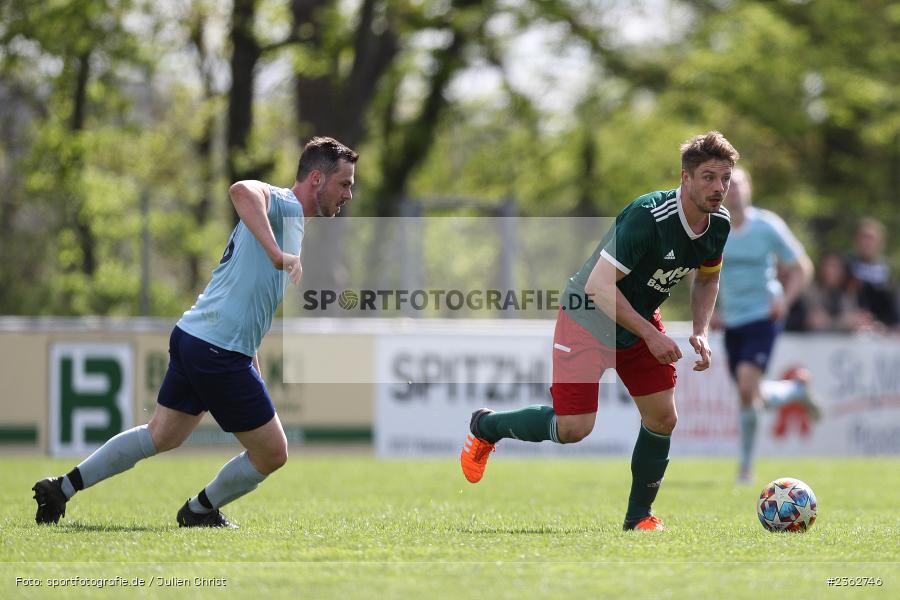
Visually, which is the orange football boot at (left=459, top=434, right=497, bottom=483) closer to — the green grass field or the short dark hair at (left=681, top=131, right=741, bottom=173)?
the green grass field

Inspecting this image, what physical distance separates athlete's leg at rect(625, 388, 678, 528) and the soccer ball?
573 millimetres

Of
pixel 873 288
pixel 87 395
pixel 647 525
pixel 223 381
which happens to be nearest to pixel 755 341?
pixel 647 525

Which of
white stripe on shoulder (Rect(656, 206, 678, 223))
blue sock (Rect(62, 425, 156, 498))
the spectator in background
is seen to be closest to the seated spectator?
the spectator in background

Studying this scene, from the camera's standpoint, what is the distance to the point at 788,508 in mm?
7117

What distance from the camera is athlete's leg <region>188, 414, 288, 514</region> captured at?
7.00 metres

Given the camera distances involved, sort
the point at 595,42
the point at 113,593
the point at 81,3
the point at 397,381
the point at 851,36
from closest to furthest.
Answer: the point at 113,593 → the point at 397,381 → the point at 81,3 → the point at 595,42 → the point at 851,36

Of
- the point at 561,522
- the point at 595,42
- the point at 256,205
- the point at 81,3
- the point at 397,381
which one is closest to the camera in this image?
the point at 256,205

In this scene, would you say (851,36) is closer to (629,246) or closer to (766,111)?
(766,111)

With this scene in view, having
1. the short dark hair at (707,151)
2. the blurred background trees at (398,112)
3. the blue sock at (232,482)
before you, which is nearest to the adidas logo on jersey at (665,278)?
the short dark hair at (707,151)

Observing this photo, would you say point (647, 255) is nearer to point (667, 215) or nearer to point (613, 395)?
point (667, 215)

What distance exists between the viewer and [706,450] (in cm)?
1591

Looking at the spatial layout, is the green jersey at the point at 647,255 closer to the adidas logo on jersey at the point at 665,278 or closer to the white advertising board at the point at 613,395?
the adidas logo on jersey at the point at 665,278

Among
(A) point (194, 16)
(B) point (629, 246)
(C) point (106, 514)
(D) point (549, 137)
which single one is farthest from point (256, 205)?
(D) point (549, 137)

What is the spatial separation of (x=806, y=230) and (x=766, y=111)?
26.8 feet
